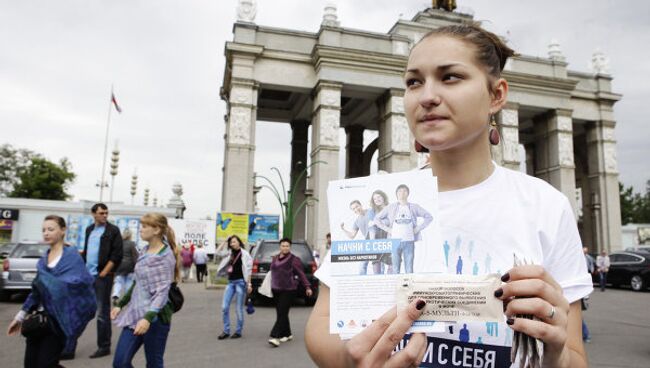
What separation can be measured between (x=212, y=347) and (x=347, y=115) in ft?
105

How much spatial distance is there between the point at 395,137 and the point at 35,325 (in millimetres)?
25730

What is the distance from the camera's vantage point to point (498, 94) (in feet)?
5.18

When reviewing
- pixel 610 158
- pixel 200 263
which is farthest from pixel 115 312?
pixel 610 158

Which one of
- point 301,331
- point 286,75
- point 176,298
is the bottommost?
point 301,331

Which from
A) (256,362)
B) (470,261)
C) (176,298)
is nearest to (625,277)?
(256,362)

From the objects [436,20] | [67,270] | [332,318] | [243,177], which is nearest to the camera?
[332,318]

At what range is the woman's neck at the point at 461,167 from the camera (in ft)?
4.92

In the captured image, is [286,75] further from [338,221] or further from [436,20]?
[338,221]

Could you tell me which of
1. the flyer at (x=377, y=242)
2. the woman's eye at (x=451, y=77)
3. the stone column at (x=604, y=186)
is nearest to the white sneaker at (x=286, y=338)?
the flyer at (x=377, y=242)

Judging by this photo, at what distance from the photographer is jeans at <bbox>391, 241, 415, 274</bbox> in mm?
1170

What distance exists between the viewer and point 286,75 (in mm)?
29156

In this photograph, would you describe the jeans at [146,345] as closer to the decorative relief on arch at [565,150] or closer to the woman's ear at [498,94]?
the woman's ear at [498,94]

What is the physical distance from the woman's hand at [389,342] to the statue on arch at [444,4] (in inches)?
1469

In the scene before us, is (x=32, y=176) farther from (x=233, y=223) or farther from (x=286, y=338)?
(x=286, y=338)
